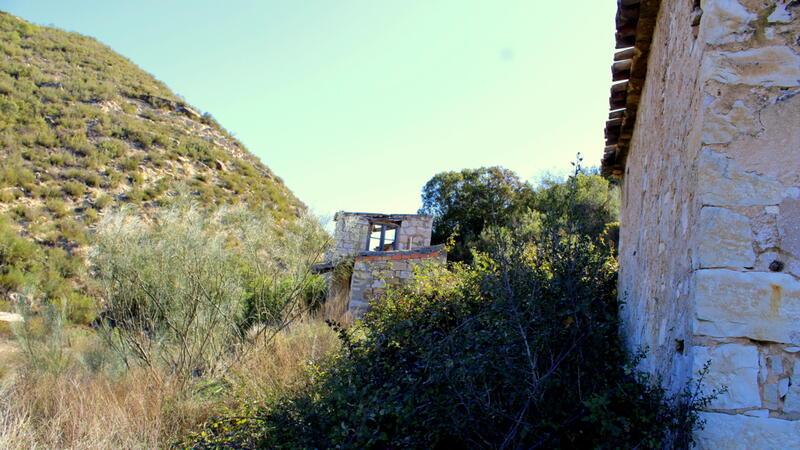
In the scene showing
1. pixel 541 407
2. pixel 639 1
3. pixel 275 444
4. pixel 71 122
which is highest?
pixel 71 122

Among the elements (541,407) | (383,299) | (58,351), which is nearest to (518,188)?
(383,299)

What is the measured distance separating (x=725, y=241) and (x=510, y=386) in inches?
55.5

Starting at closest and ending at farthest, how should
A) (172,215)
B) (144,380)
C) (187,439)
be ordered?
(187,439)
(144,380)
(172,215)

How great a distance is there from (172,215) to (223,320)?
1.63 m

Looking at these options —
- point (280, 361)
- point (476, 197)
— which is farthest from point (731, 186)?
point (476, 197)


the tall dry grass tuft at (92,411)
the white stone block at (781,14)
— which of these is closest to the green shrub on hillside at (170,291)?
the tall dry grass tuft at (92,411)

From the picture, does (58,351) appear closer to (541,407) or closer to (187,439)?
(187,439)

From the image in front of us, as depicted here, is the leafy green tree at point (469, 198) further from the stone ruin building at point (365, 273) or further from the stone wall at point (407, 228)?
the stone ruin building at point (365, 273)

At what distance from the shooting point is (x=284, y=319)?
799cm

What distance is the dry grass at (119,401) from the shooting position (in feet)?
15.8

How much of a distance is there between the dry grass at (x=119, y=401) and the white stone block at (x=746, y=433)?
398 cm

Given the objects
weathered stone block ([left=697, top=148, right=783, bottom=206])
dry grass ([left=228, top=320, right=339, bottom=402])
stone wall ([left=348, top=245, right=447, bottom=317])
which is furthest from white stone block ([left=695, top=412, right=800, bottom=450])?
stone wall ([left=348, top=245, right=447, bottom=317])

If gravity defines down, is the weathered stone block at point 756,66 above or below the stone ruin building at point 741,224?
above

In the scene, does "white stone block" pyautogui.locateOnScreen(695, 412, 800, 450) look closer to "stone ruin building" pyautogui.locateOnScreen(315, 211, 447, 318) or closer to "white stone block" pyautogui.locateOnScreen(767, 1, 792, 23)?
"white stone block" pyautogui.locateOnScreen(767, 1, 792, 23)
